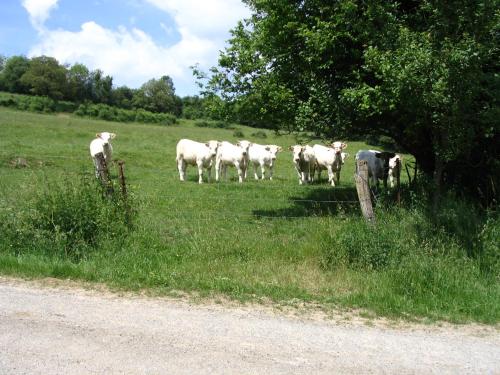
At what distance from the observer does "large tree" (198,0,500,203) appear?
9445mm

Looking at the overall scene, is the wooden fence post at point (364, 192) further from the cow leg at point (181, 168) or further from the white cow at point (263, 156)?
the white cow at point (263, 156)

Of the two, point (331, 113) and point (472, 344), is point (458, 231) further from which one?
point (331, 113)

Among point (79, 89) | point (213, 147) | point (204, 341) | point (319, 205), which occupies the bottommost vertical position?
point (204, 341)

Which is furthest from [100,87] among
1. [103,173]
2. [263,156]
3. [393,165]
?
[103,173]

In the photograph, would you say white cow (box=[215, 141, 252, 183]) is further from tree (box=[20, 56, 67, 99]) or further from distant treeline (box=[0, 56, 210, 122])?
tree (box=[20, 56, 67, 99])

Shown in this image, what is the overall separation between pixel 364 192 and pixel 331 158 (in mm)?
14525

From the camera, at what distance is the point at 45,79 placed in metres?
80.8

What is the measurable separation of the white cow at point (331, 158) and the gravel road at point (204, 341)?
16.7 m

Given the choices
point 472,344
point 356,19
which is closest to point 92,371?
point 472,344

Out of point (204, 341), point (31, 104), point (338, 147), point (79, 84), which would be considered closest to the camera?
point (204, 341)

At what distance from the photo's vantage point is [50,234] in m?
9.10

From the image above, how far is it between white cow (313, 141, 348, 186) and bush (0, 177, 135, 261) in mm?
15048

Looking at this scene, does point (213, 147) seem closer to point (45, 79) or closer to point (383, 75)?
point (383, 75)

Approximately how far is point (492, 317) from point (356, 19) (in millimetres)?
7046
